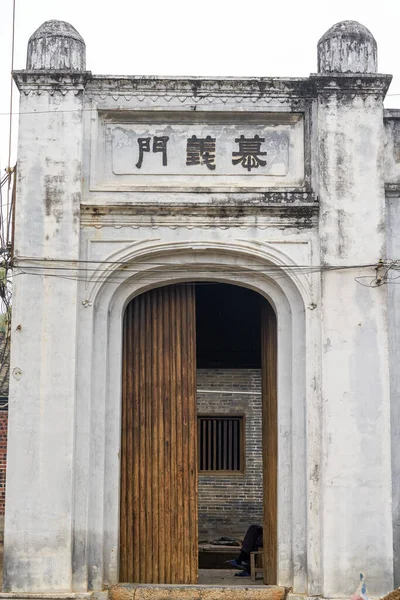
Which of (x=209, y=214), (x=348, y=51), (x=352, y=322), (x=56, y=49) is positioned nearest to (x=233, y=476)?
(x=352, y=322)

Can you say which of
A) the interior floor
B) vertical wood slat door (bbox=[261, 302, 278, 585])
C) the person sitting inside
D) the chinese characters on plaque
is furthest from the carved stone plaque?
the person sitting inside

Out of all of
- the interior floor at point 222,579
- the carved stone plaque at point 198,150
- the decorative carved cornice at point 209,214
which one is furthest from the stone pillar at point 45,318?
the interior floor at point 222,579

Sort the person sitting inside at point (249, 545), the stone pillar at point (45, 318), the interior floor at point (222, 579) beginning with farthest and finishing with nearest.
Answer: the person sitting inside at point (249, 545)
the interior floor at point (222, 579)
the stone pillar at point (45, 318)

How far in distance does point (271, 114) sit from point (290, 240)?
5.45 feet

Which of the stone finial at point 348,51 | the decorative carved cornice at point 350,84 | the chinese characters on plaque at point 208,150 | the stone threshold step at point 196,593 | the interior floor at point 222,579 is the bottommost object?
the interior floor at point 222,579

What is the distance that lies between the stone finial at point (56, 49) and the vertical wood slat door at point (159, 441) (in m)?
3.13

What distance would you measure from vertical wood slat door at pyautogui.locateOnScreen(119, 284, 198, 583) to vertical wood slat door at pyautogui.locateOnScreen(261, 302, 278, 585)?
983 millimetres

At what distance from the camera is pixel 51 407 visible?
11.1m

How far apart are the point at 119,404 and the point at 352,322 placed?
10.1 ft

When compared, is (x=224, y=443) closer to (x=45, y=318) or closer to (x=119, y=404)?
(x=119, y=404)

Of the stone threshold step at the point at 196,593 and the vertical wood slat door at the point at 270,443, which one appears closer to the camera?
the stone threshold step at the point at 196,593

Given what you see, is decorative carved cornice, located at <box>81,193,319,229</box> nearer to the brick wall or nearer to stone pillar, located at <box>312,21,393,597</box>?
stone pillar, located at <box>312,21,393,597</box>

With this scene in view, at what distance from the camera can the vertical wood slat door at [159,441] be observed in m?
11.7

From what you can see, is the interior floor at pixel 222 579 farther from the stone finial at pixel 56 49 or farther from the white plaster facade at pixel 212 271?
the stone finial at pixel 56 49
